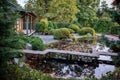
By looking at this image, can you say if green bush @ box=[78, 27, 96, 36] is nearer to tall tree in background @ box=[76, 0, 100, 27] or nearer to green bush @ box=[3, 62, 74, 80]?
tall tree in background @ box=[76, 0, 100, 27]

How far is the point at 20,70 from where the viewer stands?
652 cm

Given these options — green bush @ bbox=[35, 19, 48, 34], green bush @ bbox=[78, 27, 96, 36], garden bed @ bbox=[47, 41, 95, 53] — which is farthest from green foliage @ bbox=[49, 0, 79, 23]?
garden bed @ bbox=[47, 41, 95, 53]

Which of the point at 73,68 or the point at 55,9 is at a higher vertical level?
the point at 55,9

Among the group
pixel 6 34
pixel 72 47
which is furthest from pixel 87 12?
pixel 6 34

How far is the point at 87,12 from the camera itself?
3281cm

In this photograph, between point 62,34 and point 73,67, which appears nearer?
point 73,67

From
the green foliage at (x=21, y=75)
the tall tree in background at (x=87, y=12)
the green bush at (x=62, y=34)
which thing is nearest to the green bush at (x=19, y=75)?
the green foliage at (x=21, y=75)

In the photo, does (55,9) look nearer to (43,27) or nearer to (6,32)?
(43,27)

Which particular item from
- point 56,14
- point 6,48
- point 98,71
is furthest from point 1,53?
point 56,14

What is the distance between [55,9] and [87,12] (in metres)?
6.62

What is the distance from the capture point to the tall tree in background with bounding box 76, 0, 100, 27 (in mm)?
32031

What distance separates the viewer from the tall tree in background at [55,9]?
27703 mm

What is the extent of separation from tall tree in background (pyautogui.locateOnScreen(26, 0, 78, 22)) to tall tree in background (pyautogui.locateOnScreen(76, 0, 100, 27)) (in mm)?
4124

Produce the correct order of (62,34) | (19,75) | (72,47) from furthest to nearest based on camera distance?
(62,34)
(72,47)
(19,75)
